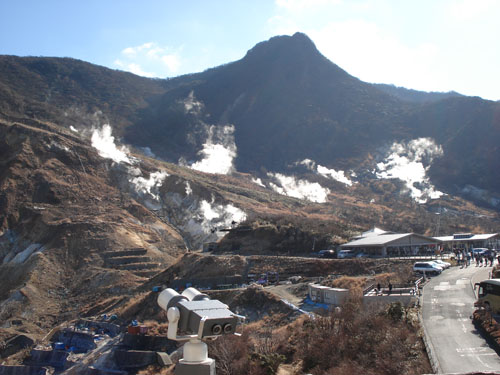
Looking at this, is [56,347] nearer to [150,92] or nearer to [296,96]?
→ [296,96]

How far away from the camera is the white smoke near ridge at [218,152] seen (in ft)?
432

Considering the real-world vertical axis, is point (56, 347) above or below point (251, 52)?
below

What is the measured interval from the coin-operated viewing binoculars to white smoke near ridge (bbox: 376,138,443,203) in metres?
115

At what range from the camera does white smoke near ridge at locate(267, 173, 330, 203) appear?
376ft

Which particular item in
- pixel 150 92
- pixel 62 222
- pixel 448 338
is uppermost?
pixel 150 92

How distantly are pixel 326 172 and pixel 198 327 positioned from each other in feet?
415

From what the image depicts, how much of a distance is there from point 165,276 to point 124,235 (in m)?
→ 18.4

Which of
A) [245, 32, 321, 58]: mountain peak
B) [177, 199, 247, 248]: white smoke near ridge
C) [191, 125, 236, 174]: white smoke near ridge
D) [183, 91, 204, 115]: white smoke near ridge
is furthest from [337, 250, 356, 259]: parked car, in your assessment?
[245, 32, 321, 58]: mountain peak

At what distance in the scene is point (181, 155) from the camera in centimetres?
13862

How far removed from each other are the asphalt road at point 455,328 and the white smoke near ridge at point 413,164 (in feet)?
303

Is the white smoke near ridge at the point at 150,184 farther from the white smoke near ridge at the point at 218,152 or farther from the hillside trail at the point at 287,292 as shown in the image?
the hillside trail at the point at 287,292

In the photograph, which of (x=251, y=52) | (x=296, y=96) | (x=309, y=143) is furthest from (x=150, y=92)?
(x=309, y=143)

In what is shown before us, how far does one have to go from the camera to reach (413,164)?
417 feet

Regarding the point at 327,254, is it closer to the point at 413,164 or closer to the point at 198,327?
the point at 198,327
